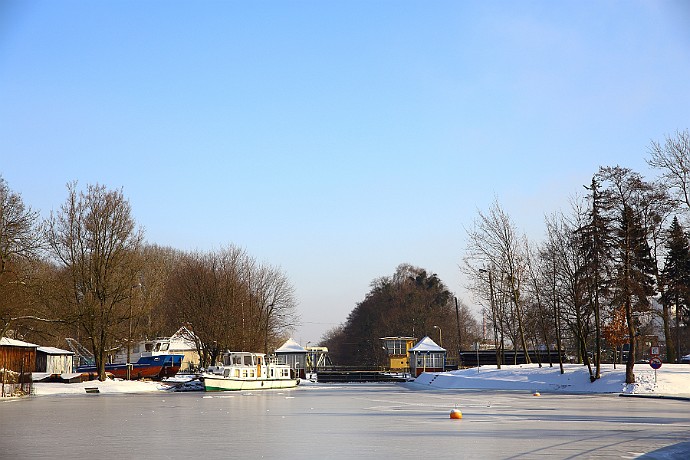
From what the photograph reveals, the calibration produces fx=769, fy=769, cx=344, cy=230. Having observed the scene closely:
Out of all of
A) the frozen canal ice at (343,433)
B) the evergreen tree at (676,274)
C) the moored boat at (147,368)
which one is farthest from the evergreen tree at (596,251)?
the moored boat at (147,368)

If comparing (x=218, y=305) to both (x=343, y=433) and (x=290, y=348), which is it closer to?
(x=290, y=348)

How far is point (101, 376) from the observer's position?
59625 mm

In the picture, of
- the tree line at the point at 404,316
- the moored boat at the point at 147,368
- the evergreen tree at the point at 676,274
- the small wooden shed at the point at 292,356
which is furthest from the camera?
the tree line at the point at 404,316

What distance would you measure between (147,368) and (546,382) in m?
40.7

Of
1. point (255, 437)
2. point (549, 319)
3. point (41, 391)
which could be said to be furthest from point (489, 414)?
point (549, 319)

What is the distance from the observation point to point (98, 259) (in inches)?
2307

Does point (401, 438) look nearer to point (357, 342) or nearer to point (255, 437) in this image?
point (255, 437)

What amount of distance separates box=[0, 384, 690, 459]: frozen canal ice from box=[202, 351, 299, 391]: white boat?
81.7 ft

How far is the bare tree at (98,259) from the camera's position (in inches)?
2291

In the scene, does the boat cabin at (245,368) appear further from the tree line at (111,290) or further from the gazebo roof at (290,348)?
the gazebo roof at (290,348)

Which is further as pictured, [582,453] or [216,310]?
[216,310]

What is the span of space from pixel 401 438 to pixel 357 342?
376 feet

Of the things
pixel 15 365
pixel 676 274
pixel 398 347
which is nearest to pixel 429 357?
pixel 398 347

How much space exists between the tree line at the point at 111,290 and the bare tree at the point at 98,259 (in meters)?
0.07
